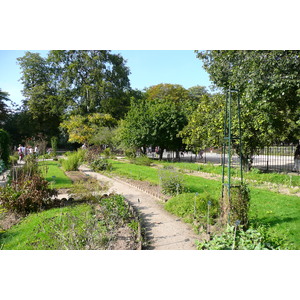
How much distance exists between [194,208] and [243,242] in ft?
3.74

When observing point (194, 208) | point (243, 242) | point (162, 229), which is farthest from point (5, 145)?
point (243, 242)

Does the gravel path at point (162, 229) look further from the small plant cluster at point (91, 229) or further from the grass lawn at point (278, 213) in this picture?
the grass lawn at point (278, 213)

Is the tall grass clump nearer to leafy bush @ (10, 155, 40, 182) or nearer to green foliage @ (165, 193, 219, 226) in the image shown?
green foliage @ (165, 193, 219, 226)

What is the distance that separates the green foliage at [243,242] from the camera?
2.54 metres

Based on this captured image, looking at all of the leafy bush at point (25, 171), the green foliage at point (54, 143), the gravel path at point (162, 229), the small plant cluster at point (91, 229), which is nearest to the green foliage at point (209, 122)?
the gravel path at point (162, 229)

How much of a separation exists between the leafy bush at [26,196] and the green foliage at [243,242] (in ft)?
9.68

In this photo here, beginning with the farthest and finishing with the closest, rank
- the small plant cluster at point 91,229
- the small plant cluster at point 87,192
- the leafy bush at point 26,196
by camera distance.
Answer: the small plant cluster at point 87,192 → the leafy bush at point 26,196 → the small plant cluster at point 91,229

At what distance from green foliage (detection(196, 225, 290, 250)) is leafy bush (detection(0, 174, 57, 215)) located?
2950 mm

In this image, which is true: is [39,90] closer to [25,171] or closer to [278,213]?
[25,171]

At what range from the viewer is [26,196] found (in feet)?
13.3

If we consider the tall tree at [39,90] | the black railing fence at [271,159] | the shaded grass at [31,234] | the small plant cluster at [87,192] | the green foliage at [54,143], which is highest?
the tall tree at [39,90]

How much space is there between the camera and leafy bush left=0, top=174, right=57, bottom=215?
157 inches
